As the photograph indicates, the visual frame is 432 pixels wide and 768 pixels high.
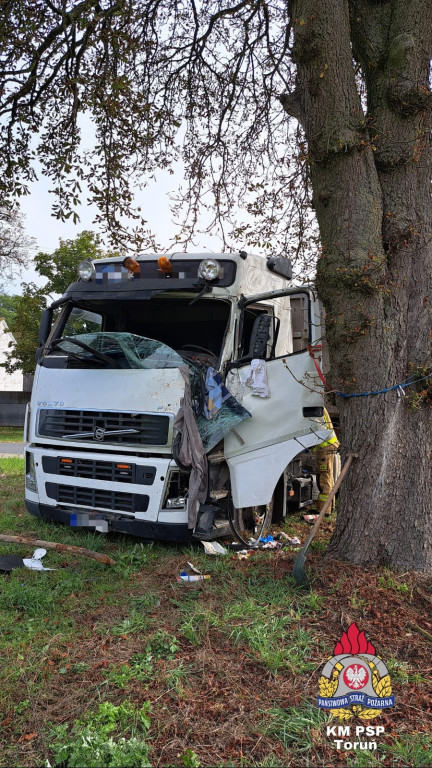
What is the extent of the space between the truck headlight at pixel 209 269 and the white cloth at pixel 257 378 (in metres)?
0.90

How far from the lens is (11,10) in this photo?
6.15m

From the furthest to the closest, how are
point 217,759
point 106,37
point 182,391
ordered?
1. point 106,37
2. point 182,391
3. point 217,759

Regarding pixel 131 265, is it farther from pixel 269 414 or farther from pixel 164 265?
pixel 269 414

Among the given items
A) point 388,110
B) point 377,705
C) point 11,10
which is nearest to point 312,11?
point 388,110

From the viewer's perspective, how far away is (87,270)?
5.90 metres

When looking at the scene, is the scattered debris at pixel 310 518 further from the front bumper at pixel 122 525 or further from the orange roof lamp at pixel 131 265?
the orange roof lamp at pixel 131 265

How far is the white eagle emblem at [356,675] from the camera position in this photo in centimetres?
293

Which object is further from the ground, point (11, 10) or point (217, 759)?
point (11, 10)

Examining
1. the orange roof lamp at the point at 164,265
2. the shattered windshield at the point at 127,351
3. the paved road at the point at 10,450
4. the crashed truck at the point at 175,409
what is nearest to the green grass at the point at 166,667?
the crashed truck at the point at 175,409

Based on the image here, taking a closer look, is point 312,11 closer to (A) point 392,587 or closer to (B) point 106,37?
(B) point 106,37

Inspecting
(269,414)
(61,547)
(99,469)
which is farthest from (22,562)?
(269,414)

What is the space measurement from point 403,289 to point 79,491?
349 cm

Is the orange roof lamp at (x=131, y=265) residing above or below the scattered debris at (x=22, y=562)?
above

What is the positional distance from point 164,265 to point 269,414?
5.74 feet
